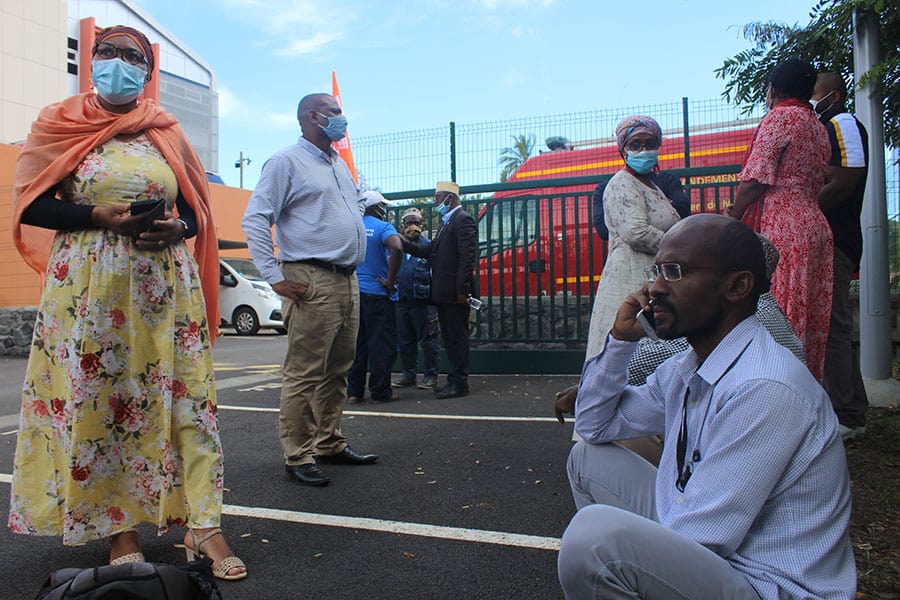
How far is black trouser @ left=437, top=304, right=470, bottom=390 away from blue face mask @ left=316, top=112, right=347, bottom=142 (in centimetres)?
309

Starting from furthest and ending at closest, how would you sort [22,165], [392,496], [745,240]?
[392,496]
[22,165]
[745,240]

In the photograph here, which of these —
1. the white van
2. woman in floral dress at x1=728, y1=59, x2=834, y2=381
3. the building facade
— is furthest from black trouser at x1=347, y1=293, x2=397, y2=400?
the building facade

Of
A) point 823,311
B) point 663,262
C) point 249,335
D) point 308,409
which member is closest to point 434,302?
point 308,409

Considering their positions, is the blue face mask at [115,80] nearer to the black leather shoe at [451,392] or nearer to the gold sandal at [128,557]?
the gold sandal at [128,557]

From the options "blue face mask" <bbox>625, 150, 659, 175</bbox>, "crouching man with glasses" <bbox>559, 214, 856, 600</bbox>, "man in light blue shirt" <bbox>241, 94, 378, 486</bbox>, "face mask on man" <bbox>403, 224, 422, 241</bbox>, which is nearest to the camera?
"crouching man with glasses" <bbox>559, 214, 856, 600</bbox>

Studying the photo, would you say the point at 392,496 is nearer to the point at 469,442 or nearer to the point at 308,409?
the point at 308,409

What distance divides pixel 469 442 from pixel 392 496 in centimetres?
124

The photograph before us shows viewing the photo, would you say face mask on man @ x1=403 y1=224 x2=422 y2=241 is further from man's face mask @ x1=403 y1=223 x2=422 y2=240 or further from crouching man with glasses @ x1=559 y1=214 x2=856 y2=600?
crouching man with glasses @ x1=559 y1=214 x2=856 y2=600

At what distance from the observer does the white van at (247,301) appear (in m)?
16.4

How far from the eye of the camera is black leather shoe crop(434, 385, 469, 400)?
6.91m

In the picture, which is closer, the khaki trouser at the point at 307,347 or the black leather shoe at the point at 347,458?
the khaki trouser at the point at 307,347

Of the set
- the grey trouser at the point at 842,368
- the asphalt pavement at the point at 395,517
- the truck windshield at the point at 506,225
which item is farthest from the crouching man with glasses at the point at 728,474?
the truck windshield at the point at 506,225

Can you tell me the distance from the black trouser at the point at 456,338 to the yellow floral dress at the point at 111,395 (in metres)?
4.19

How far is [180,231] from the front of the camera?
117 inches
